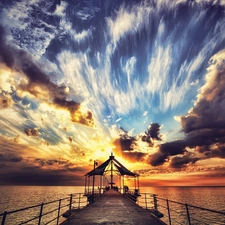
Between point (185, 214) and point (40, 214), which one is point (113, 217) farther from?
point (185, 214)

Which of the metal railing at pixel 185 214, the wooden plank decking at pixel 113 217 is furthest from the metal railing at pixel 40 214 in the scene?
the metal railing at pixel 185 214

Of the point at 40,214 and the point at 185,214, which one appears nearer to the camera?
the point at 40,214

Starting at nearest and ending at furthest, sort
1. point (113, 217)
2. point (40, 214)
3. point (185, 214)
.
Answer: point (40, 214) < point (113, 217) < point (185, 214)

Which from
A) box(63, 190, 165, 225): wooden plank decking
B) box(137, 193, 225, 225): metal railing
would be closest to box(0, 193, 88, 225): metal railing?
box(63, 190, 165, 225): wooden plank decking

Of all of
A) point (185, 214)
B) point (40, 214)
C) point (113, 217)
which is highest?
point (40, 214)

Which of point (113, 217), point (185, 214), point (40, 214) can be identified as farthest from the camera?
point (185, 214)

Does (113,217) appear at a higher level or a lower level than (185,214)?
higher

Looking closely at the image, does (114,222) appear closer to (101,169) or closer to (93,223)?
(93,223)

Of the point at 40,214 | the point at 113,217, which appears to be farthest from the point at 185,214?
the point at 40,214

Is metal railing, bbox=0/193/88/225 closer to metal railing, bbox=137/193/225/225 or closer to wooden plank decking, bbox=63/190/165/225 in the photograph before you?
wooden plank decking, bbox=63/190/165/225

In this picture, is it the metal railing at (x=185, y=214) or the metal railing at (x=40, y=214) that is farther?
the metal railing at (x=185, y=214)

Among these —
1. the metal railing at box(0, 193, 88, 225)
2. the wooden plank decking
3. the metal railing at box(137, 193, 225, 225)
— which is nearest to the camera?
the metal railing at box(0, 193, 88, 225)

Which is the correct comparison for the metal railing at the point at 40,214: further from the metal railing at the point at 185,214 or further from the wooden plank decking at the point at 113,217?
the metal railing at the point at 185,214

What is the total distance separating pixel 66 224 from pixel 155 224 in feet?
12.7
